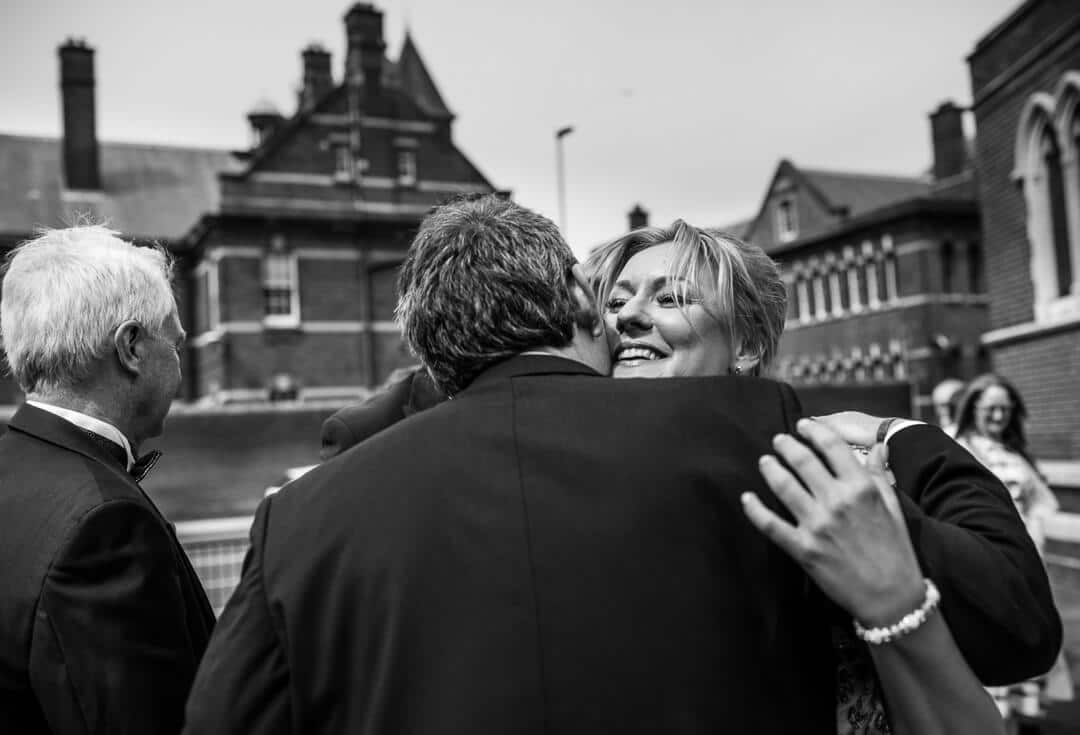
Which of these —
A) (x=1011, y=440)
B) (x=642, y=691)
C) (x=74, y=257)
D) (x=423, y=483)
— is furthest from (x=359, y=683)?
(x=1011, y=440)

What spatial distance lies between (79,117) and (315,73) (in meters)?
7.82

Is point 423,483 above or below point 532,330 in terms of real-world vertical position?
below

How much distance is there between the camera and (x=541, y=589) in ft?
4.64

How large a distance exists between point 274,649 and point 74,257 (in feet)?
4.15

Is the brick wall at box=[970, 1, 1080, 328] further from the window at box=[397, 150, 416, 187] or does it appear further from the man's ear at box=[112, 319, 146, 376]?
the window at box=[397, 150, 416, 187]

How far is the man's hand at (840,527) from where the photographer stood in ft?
4.35

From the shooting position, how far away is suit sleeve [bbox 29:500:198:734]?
6.40 ft

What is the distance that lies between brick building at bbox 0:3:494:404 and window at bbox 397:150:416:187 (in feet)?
0.13

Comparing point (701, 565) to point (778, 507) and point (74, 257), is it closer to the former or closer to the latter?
point (778, 507)

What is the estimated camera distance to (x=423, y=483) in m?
1.48

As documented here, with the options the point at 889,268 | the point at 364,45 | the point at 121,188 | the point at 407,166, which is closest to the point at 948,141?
the point at 889,268

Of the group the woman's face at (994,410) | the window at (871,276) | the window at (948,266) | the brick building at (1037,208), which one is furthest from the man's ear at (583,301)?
the window at (871,276)

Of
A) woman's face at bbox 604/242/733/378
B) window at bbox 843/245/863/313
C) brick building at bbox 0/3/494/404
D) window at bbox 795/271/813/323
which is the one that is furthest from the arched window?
window at bbox 795/271/813/323

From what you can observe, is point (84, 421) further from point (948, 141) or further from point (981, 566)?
point (948, 141)
